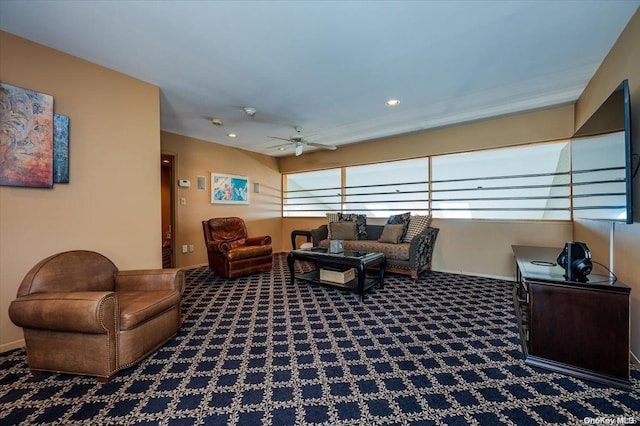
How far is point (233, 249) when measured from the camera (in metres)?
4.22

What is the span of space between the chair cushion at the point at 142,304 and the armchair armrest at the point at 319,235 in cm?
318

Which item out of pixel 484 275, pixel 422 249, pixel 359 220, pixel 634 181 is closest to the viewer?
pixel 634 181

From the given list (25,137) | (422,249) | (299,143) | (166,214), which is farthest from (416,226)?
(166,214)

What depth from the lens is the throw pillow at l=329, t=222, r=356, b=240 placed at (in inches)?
197

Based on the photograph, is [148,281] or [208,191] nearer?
[148,281]

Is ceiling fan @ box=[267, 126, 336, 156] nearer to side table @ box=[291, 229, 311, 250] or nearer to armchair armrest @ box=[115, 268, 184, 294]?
side table @ box=[291, 229, 311, 250]

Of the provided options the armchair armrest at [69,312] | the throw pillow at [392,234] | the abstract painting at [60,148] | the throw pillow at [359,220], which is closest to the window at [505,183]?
the throw pillow at [392,234]

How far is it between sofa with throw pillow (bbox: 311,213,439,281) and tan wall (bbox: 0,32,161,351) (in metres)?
3.00

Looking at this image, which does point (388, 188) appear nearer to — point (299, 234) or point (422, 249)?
point (422, 249)

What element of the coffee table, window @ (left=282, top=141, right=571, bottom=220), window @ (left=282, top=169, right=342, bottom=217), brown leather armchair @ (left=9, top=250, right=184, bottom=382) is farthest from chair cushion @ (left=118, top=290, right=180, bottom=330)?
window @ (left=282, top=169, right=342, bottom=217)

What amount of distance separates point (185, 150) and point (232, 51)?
10.4 ft

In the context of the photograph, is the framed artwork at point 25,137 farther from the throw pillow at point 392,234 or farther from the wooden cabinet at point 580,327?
the throw pillow at point 392,234

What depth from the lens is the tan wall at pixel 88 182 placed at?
6.96 feet

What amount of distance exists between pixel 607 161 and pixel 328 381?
2.91 m
